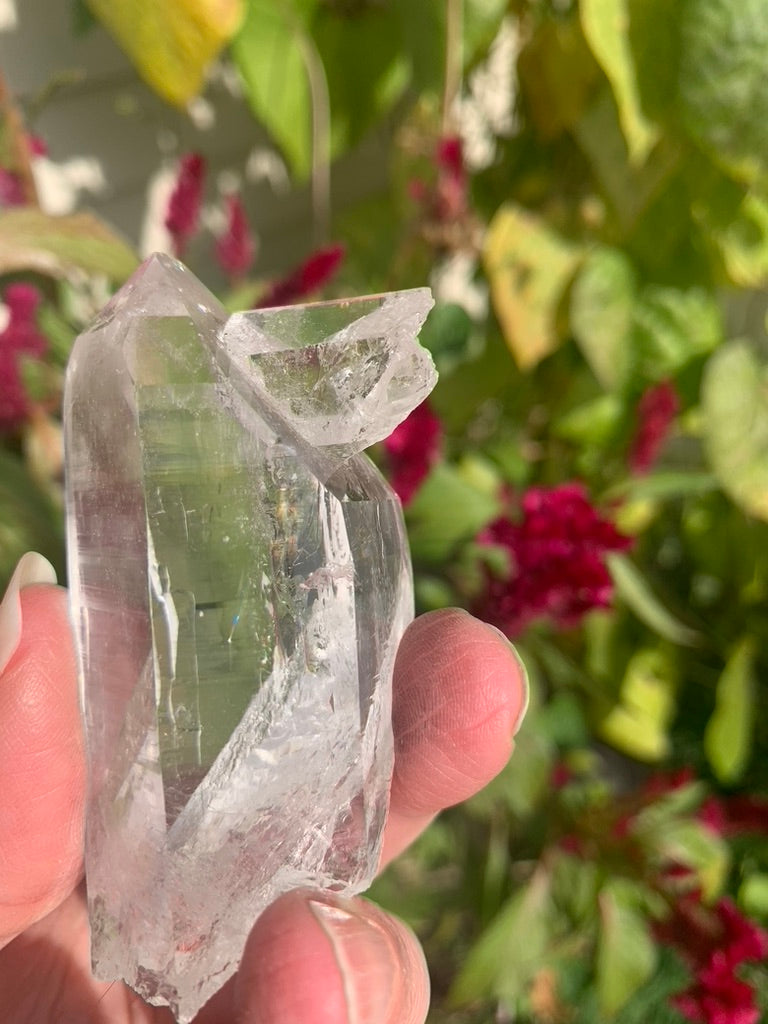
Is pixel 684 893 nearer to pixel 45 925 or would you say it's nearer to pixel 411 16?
pixel 45 925

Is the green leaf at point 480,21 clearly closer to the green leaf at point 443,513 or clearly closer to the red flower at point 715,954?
the green leaf at point 443,513

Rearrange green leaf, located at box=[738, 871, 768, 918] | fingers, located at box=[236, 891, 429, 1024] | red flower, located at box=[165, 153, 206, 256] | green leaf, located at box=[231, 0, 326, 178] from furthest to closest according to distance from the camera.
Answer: green leaf, located at box=[738, 871, 768, 918] → green leaf, located at box=[231, 0, 326, 178] → red flower, located at box=[165, 153, 206, 256] → fingers, located at box=[236, 891, 429, 1024]

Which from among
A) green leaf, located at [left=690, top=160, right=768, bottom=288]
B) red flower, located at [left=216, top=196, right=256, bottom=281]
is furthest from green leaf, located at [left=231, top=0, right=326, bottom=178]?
green leaf, located at [left=690, top=160, right=768, bottom=288]

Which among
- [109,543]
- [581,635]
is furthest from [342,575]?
[581,635]

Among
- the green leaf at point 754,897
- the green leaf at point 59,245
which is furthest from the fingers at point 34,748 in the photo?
the green leaf at point 754,897

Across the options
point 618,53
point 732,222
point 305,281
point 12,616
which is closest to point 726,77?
point 618,53

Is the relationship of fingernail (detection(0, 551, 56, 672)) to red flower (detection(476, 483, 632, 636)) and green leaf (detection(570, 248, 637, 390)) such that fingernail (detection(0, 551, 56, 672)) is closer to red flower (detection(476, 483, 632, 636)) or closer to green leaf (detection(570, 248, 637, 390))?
red flower (detection(476, 483, 632, 636))
